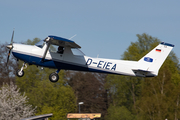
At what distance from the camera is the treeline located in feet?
117

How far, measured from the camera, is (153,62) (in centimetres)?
1717

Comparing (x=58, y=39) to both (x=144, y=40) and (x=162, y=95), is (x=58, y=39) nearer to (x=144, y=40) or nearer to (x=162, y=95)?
(x=162, y=95)

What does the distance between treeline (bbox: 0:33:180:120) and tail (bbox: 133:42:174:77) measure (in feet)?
60.8

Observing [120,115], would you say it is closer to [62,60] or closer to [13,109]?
[13,109]

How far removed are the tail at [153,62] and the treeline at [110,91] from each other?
18540 mm

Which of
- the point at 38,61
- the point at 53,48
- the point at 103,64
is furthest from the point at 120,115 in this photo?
the point at 38,61

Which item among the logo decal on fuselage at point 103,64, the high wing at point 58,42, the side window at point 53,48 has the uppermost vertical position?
the high wing at point 58,42

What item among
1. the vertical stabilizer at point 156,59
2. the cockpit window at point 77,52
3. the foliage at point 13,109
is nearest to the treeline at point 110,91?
the foliage at point 13,109

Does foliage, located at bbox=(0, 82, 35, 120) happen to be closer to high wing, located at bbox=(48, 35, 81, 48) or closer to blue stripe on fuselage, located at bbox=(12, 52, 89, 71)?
blue stripe on fuselage, located at bbox=(12, 52, 89, 71)

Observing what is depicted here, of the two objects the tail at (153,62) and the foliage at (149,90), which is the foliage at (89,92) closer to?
the foliage at (149,90)

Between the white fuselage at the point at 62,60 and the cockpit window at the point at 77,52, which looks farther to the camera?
the cockpit window at the point at 77,52

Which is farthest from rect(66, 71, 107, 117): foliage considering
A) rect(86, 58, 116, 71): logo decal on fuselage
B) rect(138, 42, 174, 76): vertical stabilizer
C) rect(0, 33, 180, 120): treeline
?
rect(86, 58, 116, 71): logo decal on fuselage

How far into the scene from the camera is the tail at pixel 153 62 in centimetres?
1670

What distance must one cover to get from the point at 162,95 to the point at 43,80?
812 inches
